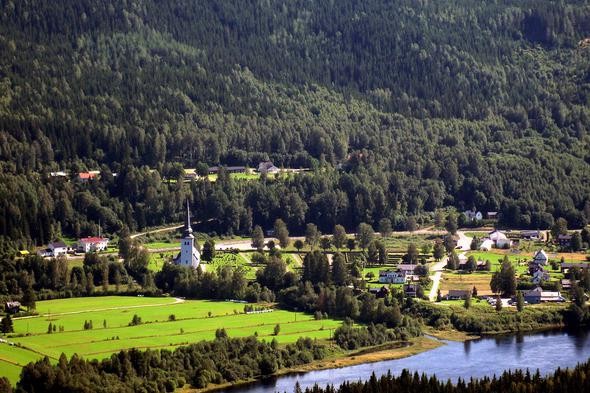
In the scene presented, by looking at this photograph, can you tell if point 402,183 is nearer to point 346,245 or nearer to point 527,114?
point 346,245

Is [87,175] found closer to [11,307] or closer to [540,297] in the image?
[11,307]

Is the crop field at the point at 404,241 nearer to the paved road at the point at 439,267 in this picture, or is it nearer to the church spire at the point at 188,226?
Result: the paved road at the point at 439,267

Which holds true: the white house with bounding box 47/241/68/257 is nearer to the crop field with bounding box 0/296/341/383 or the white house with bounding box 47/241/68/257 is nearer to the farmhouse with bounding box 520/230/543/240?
the crop field with bounding box 0/296/341/383

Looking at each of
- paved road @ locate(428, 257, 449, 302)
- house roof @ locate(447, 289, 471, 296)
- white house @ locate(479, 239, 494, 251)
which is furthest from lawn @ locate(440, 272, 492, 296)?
white house @ locate(479, 239, 494, 251)

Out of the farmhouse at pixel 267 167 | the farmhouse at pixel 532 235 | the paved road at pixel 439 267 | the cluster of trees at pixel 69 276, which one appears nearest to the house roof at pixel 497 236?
the paved road at pixel 439 267

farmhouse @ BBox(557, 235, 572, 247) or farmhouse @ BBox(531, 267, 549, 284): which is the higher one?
farmhouse @ BBox(557, 235, 572, 247)

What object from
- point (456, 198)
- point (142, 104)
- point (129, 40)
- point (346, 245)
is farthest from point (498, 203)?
point (129, 40)

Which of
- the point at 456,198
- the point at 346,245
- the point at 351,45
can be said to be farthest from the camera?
the point at 351,45
